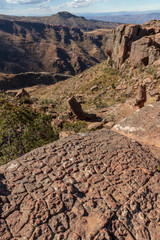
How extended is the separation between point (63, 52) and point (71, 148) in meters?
117

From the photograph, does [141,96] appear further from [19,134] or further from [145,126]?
[19,134]

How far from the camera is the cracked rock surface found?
9.76 feet

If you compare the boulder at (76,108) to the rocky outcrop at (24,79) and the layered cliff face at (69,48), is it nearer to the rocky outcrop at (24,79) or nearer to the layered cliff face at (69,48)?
the layered cliff face at (69,48)

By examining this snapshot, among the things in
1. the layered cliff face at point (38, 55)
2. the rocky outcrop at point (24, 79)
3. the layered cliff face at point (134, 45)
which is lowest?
the rocky outcrop at point (24, 79)

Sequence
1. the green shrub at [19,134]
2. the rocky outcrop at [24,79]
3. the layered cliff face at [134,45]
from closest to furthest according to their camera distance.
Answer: the green shrub at [19,134] → the layered cliff face at [134,45] → the rocky outcrop at [24,79]

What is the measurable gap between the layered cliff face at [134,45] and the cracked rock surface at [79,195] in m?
20.8

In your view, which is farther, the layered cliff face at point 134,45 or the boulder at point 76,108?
the layered cliff face at point 134,45

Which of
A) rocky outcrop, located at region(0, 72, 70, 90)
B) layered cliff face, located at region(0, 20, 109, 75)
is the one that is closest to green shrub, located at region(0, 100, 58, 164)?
rocky outcrop, located at region(0, 72, 70, 90)

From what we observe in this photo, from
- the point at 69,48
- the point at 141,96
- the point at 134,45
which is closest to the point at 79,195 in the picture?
the point at 141,96

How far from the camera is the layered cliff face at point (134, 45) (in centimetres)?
2170

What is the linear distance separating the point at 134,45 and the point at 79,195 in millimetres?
24028

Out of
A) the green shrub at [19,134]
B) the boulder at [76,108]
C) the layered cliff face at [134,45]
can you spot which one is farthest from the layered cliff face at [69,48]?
the green shrub at [19,134]

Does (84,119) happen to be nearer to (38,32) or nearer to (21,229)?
(21,229)

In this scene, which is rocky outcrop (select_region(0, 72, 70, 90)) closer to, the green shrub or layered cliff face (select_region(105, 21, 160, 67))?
layered cliff face (select_region(105, 21, 160, 67))
